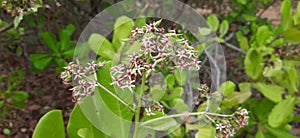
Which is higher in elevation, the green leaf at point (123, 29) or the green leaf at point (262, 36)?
the green leaf at point (123, 29)

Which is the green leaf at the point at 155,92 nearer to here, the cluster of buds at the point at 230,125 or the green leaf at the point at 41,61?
the cluster of buds at the point at 230,125

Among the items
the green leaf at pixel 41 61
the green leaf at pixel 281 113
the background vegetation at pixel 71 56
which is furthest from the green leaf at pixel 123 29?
the green leaf at pixel 41 61

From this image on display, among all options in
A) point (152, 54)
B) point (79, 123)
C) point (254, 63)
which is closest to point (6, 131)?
point (254, 63)

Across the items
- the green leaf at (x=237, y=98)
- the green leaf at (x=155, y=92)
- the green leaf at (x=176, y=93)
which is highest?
the green leaf at (x=155, y=92)

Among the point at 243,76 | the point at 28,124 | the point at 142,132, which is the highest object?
the point at 142,132

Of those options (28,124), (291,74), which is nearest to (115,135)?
(291,74)

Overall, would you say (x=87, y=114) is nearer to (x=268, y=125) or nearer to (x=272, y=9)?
(x=268, y=125)
